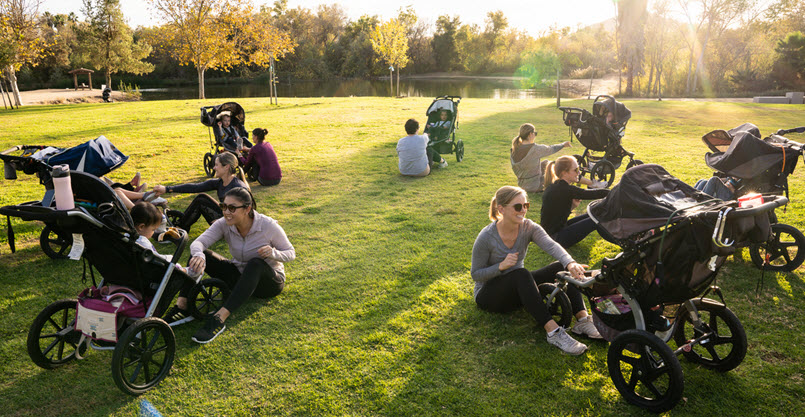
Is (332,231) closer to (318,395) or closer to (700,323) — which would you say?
(318,395)

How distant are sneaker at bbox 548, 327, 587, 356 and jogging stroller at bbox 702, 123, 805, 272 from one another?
293cm

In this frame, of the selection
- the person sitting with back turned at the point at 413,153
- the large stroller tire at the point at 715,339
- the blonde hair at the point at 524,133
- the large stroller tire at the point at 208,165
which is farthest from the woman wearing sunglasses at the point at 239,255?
the large stroller tire at the point at 208,165

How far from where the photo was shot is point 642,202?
3408 mm

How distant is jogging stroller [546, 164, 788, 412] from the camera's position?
2.99m

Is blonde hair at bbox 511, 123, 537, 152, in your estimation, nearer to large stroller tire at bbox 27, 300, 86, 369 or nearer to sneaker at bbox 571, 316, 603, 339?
sneaker at bbox 571, 316, 603, 339

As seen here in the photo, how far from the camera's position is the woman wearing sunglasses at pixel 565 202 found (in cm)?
539

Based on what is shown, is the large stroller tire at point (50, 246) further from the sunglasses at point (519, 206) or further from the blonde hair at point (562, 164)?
the blonde hair at point (562, 164)

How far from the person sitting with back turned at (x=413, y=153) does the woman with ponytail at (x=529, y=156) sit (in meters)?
2.18

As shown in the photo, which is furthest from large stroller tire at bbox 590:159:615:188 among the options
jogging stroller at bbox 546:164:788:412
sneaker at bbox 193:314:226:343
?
sneaker at bbox 193:314:226:343

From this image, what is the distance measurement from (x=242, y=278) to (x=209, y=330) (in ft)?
1.73

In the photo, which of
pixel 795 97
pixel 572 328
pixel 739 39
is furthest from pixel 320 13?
pixel 572 328

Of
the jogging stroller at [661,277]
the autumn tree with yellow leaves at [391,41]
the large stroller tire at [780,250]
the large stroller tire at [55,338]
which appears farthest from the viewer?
the autumn tree with yellow leaves at [391,41]

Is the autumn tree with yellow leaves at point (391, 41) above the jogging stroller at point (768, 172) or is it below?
above

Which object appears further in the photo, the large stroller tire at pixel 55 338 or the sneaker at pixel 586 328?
the sneaker at pixel 586 328
